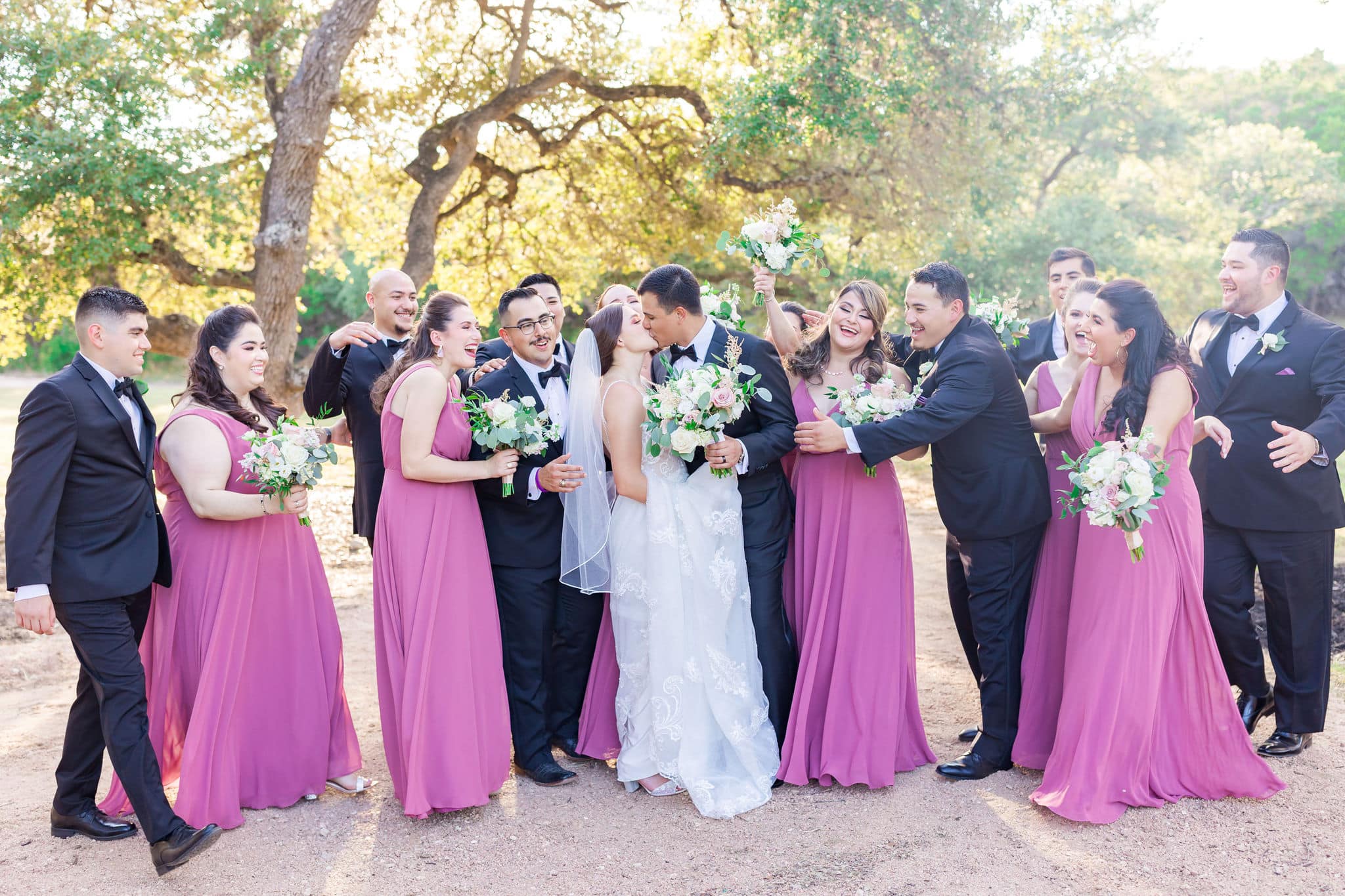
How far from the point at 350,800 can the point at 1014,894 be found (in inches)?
118

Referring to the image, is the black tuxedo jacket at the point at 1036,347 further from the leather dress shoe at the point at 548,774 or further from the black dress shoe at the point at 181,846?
the black dress shoe at the point at 181,846

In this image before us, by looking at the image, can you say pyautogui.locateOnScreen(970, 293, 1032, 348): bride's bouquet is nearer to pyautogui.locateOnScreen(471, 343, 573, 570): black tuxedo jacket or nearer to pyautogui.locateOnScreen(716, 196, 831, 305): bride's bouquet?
pyautogui.locateOnScreen(716, 196, 831, 305): bride's bouquet

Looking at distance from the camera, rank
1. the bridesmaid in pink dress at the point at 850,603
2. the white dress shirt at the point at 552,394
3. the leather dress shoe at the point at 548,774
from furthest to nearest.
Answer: the white dress shirt at the point at 552,394, the leather dress shoe at the point at 548,774, the bridesmaid in pink dress at the point at 850,603

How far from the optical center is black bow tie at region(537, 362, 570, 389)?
533cm

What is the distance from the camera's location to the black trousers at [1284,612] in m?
5.45

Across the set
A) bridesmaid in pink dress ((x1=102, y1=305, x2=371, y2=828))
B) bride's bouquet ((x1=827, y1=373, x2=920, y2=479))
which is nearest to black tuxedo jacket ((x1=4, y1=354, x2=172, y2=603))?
bridesmaid in pink dress ((x1=102, y1=305, x2=371, y2=828))

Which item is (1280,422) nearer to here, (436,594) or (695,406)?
(695,406)

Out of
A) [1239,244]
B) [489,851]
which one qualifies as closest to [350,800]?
[489,851]

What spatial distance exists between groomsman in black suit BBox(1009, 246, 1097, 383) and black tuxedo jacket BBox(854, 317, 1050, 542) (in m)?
1.60

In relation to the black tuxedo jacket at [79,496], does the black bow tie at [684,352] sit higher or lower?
higher

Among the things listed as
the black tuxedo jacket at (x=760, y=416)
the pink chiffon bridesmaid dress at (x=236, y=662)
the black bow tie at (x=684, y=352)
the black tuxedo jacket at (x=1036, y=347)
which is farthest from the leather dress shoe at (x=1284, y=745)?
the pink chiffon bridesmaid dress at (x=236, y=662)

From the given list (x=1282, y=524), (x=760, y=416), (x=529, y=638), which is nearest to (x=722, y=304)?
(x=760, y=416)

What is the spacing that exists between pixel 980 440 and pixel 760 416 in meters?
1.10

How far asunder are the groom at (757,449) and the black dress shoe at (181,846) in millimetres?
2546
